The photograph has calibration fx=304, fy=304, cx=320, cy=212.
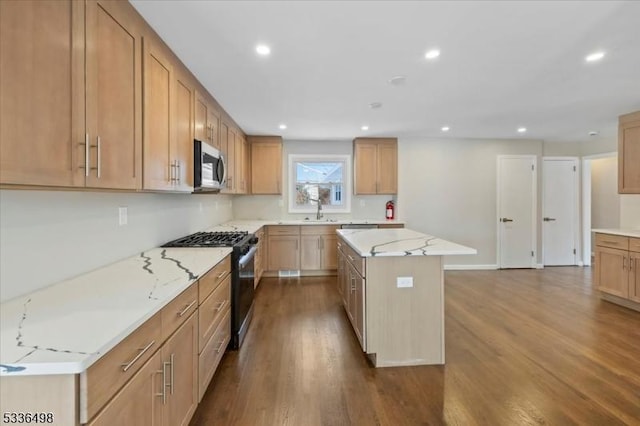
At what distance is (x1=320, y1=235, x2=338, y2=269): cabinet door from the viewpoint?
5.20 meters

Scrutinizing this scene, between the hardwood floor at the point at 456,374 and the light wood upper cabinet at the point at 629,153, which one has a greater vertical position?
the light wood upper cabinet at the point at 629,153

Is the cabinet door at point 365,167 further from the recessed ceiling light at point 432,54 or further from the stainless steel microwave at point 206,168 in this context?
the recessed ceiling light at point 432,54

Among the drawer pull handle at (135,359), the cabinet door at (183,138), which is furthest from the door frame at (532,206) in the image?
the drawer pull handle at (135,359)

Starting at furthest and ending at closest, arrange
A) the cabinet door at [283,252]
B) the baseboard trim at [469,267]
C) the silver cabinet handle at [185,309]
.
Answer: the baseboard trim at [469,267]
the cabinet door at [283,252]
the silver cabinet handle at [185,309]

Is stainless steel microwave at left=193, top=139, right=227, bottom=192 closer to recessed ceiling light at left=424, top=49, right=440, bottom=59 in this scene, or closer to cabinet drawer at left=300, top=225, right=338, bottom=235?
recessed ceiling light at left=424, top=49, right=440, bottom=59

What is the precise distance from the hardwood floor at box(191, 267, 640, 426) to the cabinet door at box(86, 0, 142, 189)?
155 cm

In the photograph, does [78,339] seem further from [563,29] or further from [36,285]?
[563,29]

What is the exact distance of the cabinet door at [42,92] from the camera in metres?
0.99

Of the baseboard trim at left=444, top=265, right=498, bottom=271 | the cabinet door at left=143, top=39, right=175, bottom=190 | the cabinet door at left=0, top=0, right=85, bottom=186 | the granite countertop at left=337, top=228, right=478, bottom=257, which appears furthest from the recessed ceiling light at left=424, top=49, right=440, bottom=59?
the baseboard trim at left=444, top=265, right=498, bottom=271

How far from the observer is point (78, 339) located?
953mm

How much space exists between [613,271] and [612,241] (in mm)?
377

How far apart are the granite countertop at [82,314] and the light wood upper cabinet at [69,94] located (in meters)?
0.50

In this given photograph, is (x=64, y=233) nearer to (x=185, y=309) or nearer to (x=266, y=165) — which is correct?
(x=185, y=309)

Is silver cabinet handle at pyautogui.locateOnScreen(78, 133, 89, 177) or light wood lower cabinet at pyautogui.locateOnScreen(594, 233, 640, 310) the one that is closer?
silver cabinet handle at pyautogui.locateOnScreen(78, 133, 89, 177)
